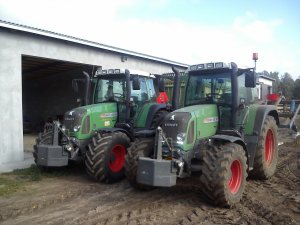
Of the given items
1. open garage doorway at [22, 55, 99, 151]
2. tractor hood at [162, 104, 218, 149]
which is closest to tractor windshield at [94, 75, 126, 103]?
tractor hood at [162, 104, 218, 149]

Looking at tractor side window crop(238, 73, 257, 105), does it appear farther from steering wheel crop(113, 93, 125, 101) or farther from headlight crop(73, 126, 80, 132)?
headlight crop(73, 126, 80, 132)

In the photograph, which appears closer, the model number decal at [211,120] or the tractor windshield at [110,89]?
the model number decal at [211,120]

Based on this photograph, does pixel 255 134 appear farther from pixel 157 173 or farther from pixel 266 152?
pixel 157 173

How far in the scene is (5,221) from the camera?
5.52 m

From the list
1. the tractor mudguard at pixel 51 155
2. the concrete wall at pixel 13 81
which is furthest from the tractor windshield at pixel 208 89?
the concrete wall at pixel 13 81

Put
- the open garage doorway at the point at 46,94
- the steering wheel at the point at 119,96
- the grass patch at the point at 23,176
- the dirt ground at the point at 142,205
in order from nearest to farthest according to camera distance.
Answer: the dirt ground at the point at 142,205 < the grass patch at the point at 23,176 < the steering wheel at the point at 119,96 < the open garage doorway at the point at 46,94

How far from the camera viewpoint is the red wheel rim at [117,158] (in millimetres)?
8109

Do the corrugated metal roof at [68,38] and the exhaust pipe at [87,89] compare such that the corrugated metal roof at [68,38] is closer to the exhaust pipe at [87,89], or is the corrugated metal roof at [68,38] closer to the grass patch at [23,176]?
the exhaust pipe at [87,89]

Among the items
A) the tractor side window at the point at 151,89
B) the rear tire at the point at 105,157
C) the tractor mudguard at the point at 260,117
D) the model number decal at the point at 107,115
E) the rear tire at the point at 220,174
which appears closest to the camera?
the rear tire at the point at 220,174

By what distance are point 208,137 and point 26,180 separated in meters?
4.49

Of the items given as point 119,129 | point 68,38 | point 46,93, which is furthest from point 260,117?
point 46,93

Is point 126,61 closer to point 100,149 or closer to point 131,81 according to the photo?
point 131,81

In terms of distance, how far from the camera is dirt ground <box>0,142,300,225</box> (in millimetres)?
5414

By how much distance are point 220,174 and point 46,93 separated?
1728 cm
